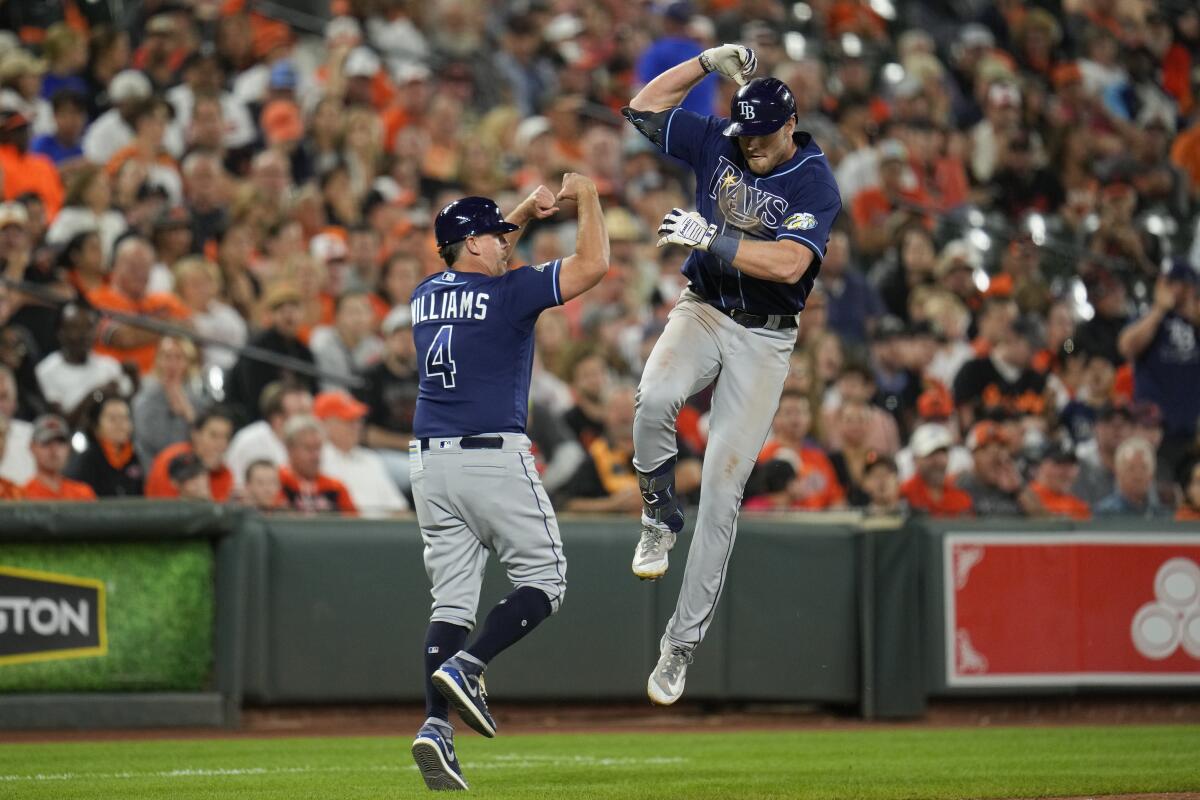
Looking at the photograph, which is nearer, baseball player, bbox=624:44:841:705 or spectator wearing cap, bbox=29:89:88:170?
baseball player, bbox=624:44:841:705

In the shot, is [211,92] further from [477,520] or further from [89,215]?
[477,520]

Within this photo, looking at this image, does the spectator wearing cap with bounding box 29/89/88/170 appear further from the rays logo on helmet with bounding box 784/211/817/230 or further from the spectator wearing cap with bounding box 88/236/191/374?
the rays logo on helmet with bounding box 784/211/817/230

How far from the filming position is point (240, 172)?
47.9 feet

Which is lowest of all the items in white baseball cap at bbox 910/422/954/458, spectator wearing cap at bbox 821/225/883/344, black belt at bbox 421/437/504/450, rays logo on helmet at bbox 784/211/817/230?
black belt at bbox 421/437/504/450

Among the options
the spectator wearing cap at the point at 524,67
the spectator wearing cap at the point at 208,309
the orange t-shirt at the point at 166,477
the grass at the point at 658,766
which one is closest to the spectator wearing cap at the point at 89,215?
the spectator wearing cap at the point at 208,309

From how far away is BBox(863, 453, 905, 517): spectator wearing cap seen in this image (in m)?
12.2

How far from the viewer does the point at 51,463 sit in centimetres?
1066

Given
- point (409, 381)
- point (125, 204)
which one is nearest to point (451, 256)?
point (409, 381)

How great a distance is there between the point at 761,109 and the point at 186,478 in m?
5.16

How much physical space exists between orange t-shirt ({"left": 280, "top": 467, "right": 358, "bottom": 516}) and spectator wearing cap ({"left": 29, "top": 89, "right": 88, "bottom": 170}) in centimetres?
365

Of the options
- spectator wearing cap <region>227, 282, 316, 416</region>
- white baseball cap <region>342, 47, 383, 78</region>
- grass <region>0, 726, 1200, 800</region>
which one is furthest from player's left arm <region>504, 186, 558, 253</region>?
white baseball cap <region>342, 47, 383, 78</region>

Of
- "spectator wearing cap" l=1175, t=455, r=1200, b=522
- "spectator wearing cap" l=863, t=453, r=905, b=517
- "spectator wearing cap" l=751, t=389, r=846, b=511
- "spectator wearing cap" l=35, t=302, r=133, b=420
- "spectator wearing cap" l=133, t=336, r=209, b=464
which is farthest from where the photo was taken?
"spectator wearing cap" l=751, t=389, r=846, b=511

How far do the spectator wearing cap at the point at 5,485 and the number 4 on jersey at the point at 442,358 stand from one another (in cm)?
394

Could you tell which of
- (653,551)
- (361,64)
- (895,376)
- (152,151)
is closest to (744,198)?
(653,551)
